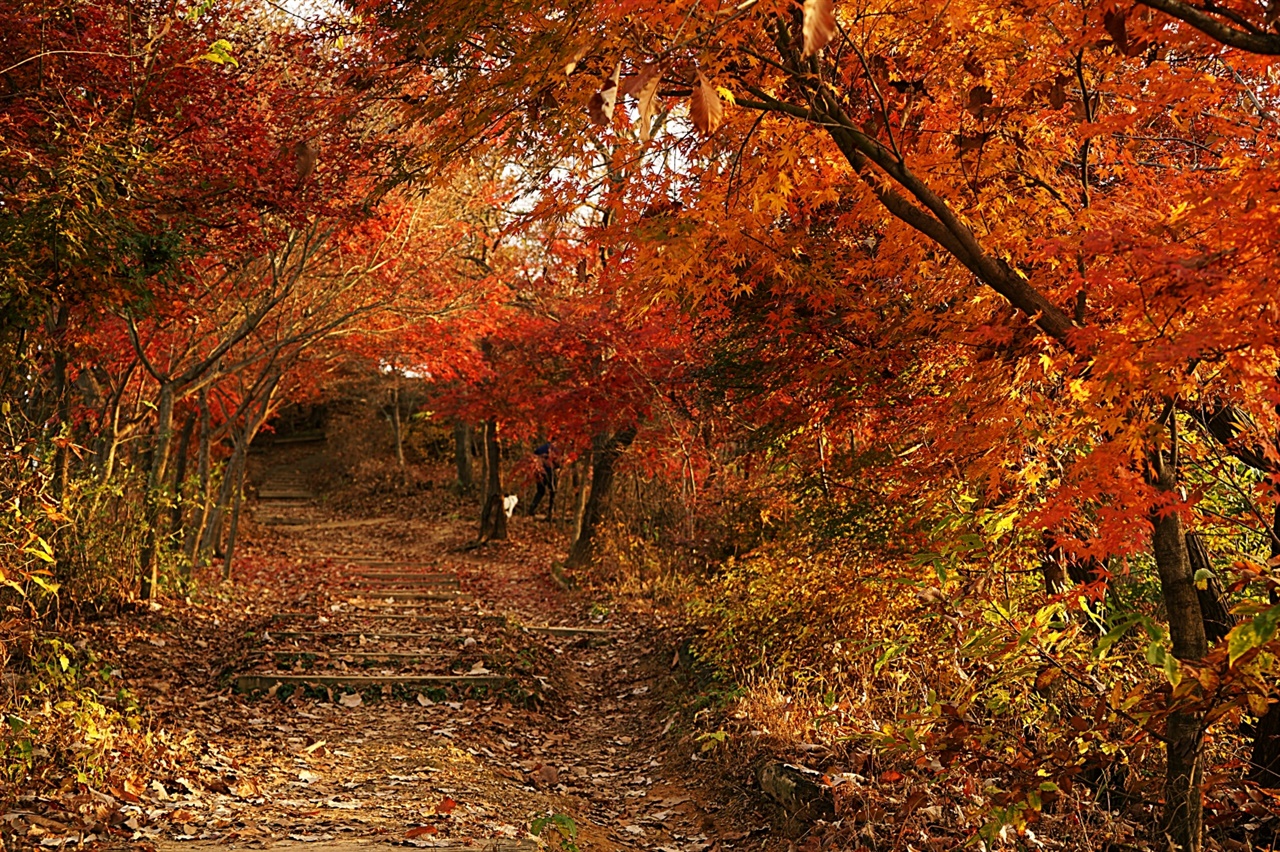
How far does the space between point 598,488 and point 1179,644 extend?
11957mm

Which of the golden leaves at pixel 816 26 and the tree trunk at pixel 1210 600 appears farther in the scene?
the tree trunk at pixel 1210 600

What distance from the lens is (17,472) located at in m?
6.43

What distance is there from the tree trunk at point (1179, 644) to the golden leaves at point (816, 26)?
2.78 metres

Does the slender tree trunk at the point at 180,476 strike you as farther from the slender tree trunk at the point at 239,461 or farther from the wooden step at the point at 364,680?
the wooden step at the point at 364,680

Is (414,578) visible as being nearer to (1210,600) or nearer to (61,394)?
(61,394)

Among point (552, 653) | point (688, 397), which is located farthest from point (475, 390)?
point (552, 653)

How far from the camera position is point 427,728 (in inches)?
309

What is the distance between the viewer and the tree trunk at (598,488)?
1545 cm

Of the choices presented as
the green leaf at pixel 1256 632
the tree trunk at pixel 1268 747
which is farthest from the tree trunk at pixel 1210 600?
the green leaf at pixel 1256 632

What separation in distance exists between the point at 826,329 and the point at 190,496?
851cm

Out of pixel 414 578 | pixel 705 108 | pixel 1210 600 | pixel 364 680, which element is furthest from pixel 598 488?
pixel 705 108

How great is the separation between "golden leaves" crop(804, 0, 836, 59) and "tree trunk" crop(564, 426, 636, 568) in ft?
44.4

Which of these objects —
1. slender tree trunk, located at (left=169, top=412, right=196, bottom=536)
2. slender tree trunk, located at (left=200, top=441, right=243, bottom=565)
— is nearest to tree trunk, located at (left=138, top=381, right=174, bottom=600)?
slender tree trunk, located at (left=169, top=412, right=196, bottom=536)

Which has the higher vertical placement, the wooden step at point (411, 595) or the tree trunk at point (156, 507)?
the tree trunk at point (156, 507)
